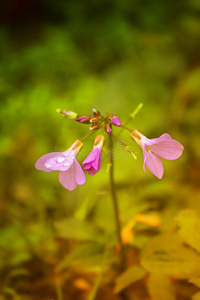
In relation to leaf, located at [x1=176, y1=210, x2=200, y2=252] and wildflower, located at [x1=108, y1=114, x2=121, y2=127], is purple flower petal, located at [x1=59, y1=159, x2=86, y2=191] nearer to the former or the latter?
wildflower, located at [x1=108, y1=114, x2=121, y2=127]

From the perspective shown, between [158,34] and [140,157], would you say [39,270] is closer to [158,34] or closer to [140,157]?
[140,157]

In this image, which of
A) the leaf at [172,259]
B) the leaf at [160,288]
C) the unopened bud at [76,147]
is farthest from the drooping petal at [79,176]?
the leaf at [160,288]

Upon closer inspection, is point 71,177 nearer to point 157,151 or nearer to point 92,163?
point 92,163

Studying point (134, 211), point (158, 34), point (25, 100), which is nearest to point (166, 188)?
point (134, 211)

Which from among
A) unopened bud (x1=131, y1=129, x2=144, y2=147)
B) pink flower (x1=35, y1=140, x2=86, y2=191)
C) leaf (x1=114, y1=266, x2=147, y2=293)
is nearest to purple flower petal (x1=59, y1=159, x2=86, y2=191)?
pink flower (x1=35, y1=140, x2=86, y2=191)

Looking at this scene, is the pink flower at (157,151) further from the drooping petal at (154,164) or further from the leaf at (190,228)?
the leaf at (190,228)

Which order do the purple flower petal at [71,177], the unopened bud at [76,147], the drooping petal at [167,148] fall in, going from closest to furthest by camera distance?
the drooping petal at [167,148] → the purple flower petal at [71,177] → the unopened bud at [76,147]
